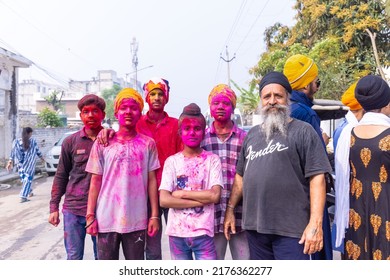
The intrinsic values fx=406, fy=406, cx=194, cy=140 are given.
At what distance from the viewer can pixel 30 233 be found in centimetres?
623

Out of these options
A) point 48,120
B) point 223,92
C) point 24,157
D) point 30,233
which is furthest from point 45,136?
point 223,92

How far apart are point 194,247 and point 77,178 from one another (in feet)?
3.75

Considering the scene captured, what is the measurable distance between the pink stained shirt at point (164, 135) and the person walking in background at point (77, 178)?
1.31ft

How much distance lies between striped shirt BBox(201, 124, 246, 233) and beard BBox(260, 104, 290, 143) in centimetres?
46

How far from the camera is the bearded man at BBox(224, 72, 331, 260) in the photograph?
241 cm

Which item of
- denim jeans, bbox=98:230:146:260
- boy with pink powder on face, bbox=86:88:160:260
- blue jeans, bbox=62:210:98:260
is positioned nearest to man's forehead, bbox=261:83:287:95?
boy with pink powder on face, bbox=86:88:160:260

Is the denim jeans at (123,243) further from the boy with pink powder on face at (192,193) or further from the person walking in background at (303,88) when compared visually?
the person walking in background at (303,88)

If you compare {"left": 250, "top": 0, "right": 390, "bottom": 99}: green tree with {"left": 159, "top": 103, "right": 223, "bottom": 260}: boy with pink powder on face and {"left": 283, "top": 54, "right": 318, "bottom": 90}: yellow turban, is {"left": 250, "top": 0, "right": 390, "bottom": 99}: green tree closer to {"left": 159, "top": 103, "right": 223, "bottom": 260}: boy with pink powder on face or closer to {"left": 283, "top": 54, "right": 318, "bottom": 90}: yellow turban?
{"left": 283, "top": 54, "right": 318, "bottom": 90}: yellow turban

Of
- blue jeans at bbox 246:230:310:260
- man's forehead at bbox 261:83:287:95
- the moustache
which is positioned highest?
man's forehead at bbox 261:83:287:95

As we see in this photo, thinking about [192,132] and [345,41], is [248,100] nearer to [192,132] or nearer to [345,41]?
[345,41]

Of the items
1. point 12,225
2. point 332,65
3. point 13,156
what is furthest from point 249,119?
point 12,225

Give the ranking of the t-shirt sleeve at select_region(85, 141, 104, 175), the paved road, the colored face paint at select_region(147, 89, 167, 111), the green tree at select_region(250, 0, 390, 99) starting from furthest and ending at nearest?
the green tree at select_region(250, 0, 390, 99), the paved road, the colored face paint at select_region(147, 89, 167, 111), the t-shirt sleeve at select_region(85, 141, 104, 175)

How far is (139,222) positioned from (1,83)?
12.4 m

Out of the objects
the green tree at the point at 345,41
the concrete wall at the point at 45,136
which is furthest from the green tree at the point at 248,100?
the concrete wall at the point at 45,136
